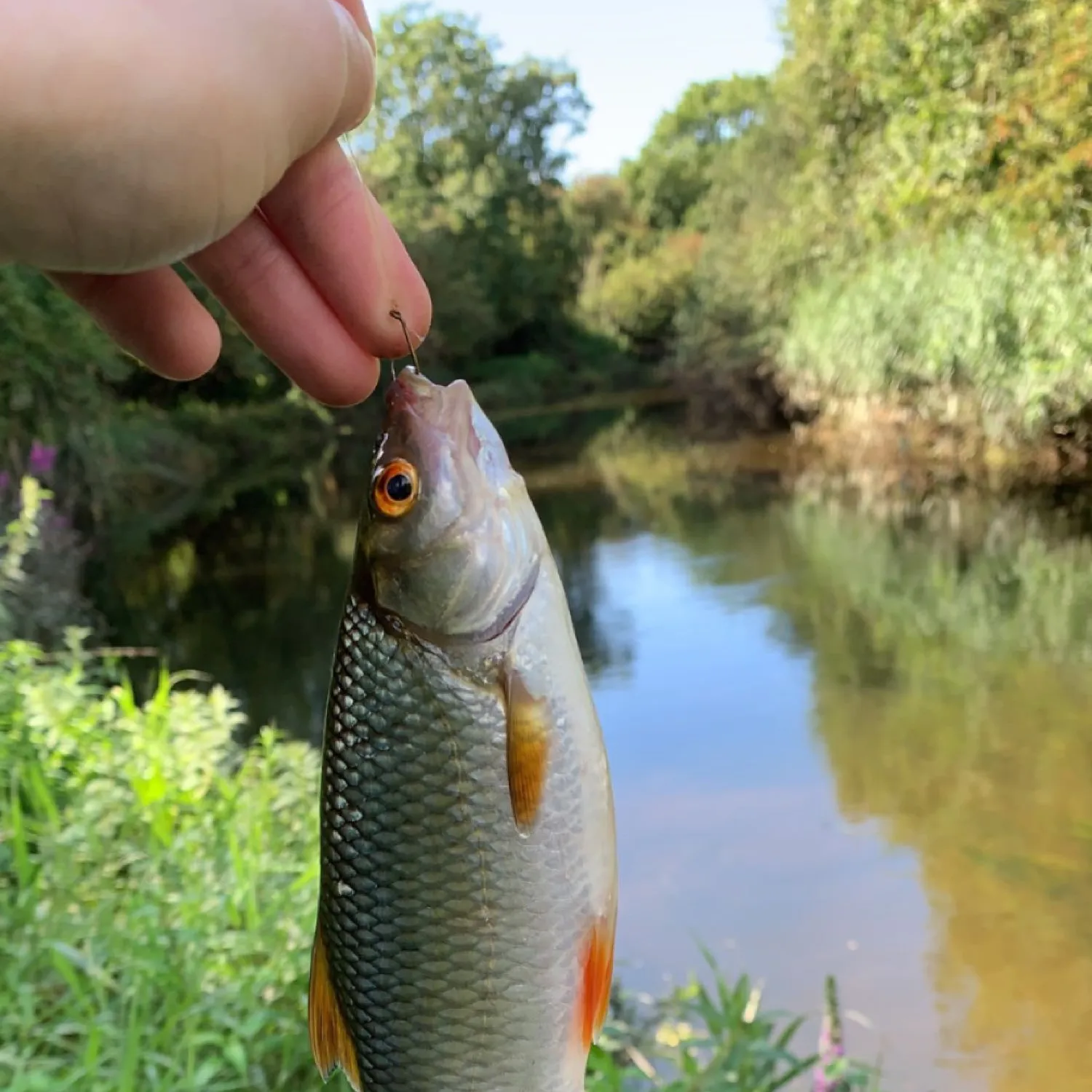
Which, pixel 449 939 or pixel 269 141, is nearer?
pixel 269 141

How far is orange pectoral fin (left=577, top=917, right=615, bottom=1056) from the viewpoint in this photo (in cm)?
122

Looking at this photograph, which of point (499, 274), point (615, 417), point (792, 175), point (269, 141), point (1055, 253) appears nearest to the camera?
point (269, 141)

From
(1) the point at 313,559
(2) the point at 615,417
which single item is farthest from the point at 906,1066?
(2) the point at 615,417

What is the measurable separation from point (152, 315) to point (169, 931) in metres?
1.88

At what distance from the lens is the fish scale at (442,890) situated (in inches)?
46.1

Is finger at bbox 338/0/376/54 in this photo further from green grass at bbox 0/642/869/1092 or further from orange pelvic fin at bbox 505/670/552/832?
green grass at bbox 0/642/869/1092

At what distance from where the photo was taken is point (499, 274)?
30.7 m

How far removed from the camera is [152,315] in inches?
61.8

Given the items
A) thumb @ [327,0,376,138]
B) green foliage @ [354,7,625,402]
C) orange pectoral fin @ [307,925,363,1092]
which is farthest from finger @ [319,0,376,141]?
green foliage @ [354,7,625,402]

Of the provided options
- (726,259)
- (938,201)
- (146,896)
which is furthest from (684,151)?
(146,896)

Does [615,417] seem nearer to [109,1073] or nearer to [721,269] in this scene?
[721,269]

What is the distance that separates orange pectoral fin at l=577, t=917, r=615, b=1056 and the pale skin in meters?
0.84

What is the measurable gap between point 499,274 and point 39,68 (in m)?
30.8

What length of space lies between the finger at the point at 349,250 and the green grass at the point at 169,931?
1.70m
